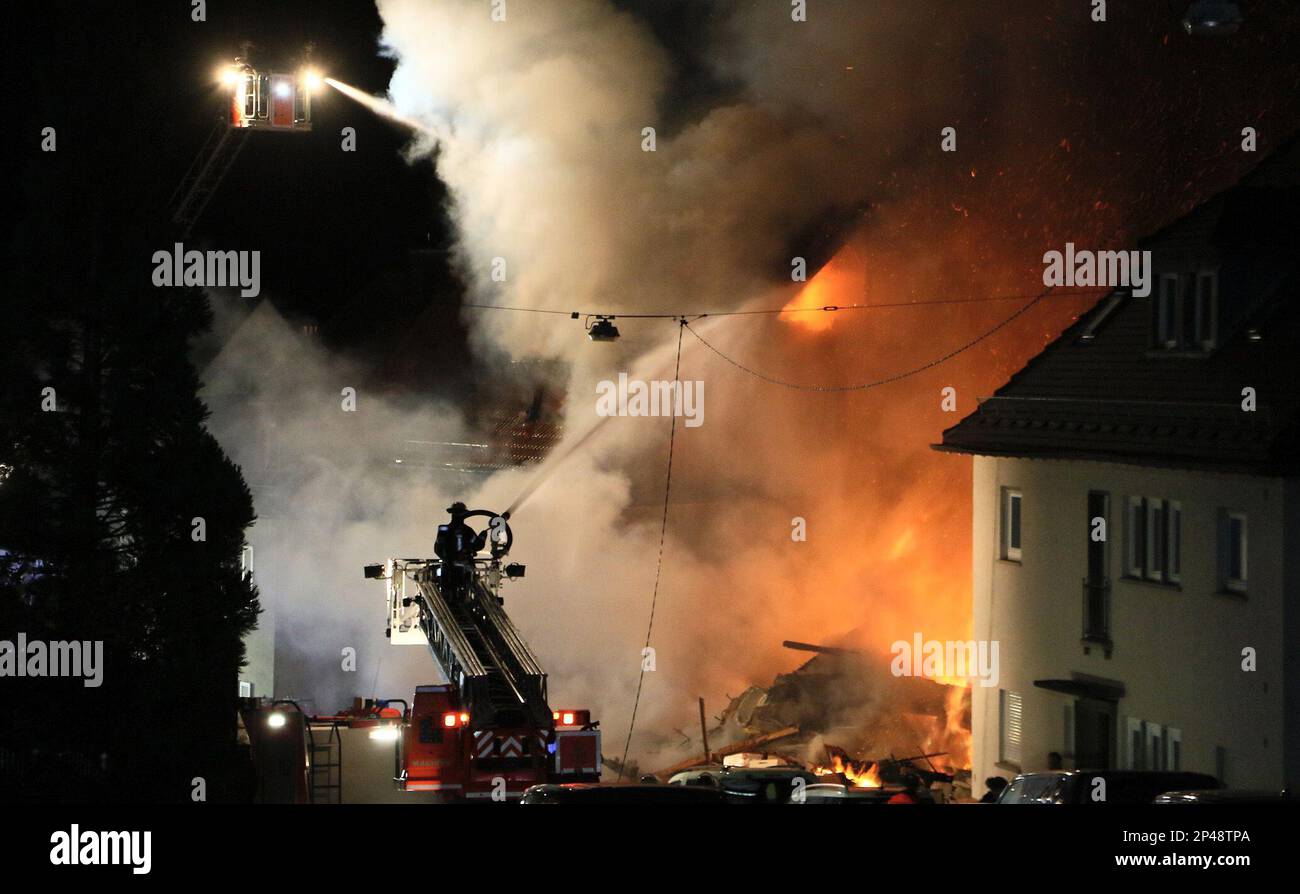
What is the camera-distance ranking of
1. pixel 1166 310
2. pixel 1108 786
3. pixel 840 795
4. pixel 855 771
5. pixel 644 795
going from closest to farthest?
pixel 644 795, pixel 1108 786, pixel 840 795, pixel 1166 310, pixel 855 771

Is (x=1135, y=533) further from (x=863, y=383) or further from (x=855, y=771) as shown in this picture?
(x=863, y=383)

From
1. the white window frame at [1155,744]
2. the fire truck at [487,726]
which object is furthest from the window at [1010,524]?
the fire truck at [487,726]

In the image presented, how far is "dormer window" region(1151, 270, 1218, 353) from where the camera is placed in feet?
62.3

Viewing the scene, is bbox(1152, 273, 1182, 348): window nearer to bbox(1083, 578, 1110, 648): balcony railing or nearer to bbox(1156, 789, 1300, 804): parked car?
bbox(1083, 578, 1110, 648): balcony railing

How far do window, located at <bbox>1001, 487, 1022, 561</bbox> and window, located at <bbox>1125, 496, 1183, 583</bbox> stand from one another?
2.77m

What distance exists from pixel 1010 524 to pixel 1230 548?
15.7 feet

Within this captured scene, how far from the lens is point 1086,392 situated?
67.3ft

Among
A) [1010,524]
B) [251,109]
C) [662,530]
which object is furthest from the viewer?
[662,530]

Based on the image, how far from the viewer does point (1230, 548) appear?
1770 cm

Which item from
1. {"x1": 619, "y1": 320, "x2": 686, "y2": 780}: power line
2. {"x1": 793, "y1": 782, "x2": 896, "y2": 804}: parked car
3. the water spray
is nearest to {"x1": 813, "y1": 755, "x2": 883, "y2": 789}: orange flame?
{"x1": 619, "y1": 320, "x2": 686, "y2": 780}: power line

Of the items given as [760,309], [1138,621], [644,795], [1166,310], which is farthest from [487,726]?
[760,309]

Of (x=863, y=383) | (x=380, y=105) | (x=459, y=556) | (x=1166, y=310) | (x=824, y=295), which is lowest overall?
(x=459, y=556)

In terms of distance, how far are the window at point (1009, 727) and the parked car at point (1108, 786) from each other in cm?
702

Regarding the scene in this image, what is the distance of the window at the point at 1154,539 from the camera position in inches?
731
